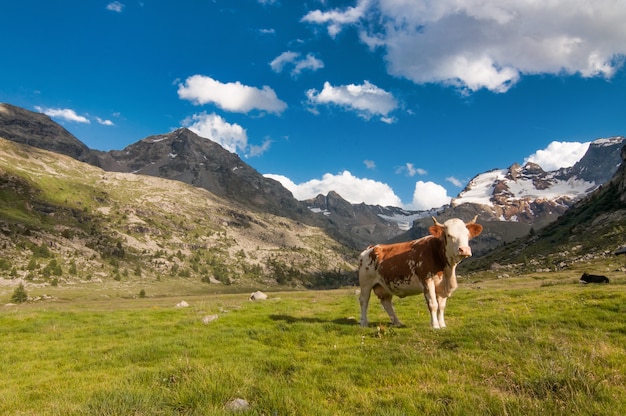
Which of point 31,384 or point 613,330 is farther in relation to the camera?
point 613,330

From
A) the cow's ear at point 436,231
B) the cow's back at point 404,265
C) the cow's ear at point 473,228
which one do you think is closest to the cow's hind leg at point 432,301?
the cow's back at point 404,265

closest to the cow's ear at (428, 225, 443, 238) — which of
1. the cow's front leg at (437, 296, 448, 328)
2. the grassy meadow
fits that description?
the cow's front leg at (437, 296, 448, 328)

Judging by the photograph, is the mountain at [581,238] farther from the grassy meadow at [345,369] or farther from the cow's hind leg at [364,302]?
the grassy meadow at [345,369]

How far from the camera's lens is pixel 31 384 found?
36.5ft

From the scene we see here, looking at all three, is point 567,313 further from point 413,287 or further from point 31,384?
point 31,384

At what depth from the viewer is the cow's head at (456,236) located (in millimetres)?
14234

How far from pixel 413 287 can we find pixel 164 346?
1087 centimetres

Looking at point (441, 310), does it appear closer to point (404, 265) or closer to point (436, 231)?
point (404, 265)

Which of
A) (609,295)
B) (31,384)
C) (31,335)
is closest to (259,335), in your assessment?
(31,384)

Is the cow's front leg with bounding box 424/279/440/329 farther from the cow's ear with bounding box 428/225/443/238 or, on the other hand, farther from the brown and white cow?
the cow's ear with bounding box 428/225/443/238

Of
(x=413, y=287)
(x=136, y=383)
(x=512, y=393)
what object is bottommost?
(x=136, y=383)

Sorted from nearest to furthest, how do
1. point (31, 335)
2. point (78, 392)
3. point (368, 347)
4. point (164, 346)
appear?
point (78, 392)
point (368, 347)
point (164, 346)
point (31, 335)

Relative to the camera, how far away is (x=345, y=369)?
398 inches

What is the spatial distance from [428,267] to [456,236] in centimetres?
197
